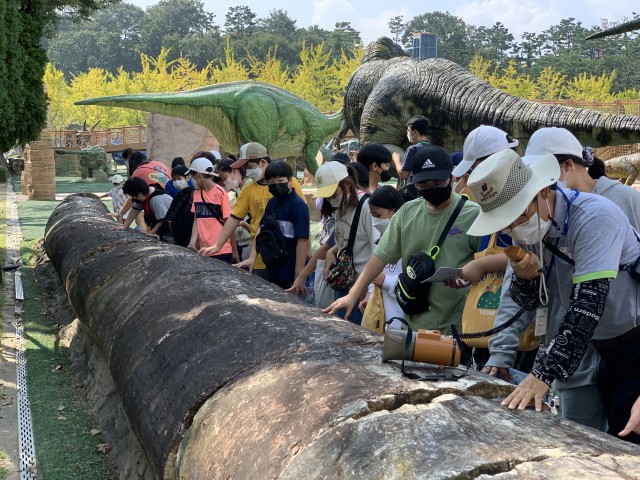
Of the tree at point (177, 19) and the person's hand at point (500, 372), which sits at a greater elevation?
the tree at point (177, 19)

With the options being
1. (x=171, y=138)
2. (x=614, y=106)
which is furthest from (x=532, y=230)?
(x=614, y=106)

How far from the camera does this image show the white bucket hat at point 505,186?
2.94 m

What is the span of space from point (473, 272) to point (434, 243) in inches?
20.0

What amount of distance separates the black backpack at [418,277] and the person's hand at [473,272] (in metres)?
0.21

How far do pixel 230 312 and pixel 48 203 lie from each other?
72.3 ft

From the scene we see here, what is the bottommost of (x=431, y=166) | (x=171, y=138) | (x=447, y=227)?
(x=171, y=138)

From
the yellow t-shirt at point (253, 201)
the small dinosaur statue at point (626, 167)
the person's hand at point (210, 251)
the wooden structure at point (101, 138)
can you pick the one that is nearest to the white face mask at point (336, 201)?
the yellow t-shirt at point (253, 201)

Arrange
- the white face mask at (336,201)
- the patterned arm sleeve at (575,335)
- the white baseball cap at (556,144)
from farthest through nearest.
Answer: the white face mask at (336,201)
the white baseball cap at (556,144)
the patterned arm sleeve at (575,335)

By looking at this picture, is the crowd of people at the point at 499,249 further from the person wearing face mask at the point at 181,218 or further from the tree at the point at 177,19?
the tree at the point at 177,19

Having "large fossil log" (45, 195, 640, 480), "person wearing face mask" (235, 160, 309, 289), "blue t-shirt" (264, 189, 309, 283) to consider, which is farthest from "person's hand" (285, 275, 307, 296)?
"large fossil log" (45, 195, 640, 480)

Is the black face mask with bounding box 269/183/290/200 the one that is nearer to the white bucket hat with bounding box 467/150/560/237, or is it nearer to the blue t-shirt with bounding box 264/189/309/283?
the blue t-shirt with bounding box 264/189/309/283

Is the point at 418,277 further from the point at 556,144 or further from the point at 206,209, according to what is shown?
the point at 206,209

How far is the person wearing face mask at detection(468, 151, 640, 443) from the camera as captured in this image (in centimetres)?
291

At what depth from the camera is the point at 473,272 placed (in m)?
3.88
